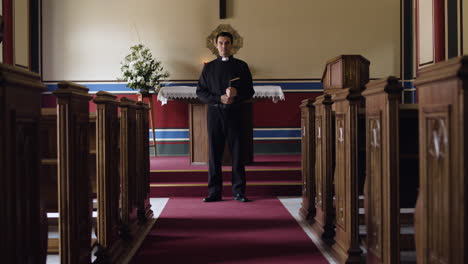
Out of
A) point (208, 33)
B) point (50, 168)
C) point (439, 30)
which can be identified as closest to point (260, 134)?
point (208, 33)

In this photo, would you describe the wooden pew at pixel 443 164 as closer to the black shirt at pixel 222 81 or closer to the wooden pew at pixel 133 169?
the wooden pew at pixel 133 169

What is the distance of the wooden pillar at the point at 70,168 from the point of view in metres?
2.11

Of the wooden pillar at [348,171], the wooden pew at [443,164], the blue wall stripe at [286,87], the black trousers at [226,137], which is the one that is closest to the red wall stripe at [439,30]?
the blue wall stripe at [286,87]

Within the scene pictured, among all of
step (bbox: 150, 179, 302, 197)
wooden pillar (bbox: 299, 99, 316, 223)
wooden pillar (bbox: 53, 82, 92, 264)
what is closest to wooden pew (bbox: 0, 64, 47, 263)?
wooden pillar (bbox: 53, 82, 92, 264)

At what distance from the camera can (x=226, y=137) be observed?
15.3 feet

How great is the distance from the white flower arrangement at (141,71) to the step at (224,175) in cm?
195

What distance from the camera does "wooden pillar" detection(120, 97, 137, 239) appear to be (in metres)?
3.29

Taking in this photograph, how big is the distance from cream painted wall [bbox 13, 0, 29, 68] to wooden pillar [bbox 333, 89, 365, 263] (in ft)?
18.5

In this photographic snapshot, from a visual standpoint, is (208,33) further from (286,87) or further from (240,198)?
(240,198)

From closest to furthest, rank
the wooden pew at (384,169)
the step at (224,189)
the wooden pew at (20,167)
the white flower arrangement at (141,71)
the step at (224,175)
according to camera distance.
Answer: the wooden pew at (20,167) < the wooden pew at (384,169) < the step at (224,189) < the step at (224,175) < the white flower arrangement at (141,71)

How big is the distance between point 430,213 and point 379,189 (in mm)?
489

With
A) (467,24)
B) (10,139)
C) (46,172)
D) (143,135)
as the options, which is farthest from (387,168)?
(467,24)

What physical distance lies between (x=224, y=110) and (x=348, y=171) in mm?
2140

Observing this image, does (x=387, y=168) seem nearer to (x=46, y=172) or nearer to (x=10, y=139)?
(x=10, y=139)
